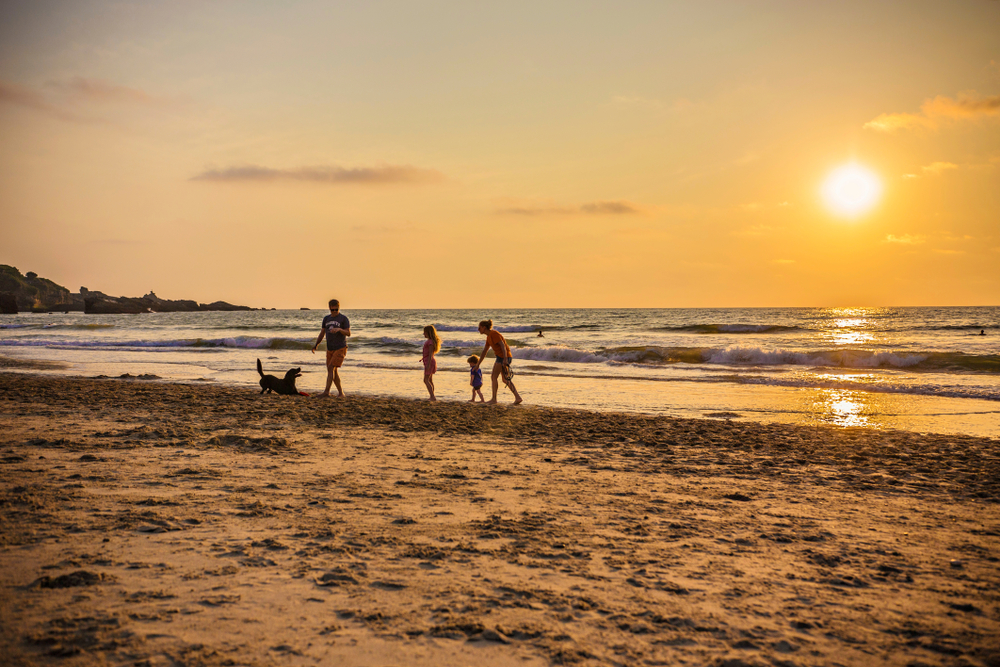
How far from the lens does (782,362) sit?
2194 cm

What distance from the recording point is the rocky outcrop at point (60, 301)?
334 ft

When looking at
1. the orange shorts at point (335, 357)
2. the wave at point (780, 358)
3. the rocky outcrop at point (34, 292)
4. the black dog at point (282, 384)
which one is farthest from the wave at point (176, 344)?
the rocky outcrop at point (34, 292)

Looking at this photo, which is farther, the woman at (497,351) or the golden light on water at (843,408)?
the woman at (497,351)

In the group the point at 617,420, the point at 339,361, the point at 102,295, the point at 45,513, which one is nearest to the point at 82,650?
the point at 45,513

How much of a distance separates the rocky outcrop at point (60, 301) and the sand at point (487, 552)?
4358 inches

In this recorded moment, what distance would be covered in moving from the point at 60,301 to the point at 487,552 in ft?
472

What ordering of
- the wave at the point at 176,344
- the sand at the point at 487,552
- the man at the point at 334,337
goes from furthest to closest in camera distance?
the wave at the point at 176,344 → the man at the point at 334,337 → the sand at the point at 487,552

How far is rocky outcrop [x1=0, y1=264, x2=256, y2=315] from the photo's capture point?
10194 cm

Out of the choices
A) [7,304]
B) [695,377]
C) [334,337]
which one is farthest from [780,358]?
[7,304]

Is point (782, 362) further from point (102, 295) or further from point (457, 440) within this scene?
point (102, 295)

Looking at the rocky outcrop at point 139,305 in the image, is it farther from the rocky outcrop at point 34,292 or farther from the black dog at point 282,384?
the black dog at point 282,384

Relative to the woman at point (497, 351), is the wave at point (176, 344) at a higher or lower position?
lower

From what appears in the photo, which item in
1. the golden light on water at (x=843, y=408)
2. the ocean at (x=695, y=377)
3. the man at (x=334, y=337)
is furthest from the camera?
the man at (x=334, y=337)

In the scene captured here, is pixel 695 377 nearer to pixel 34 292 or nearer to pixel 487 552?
pixel 487 552
